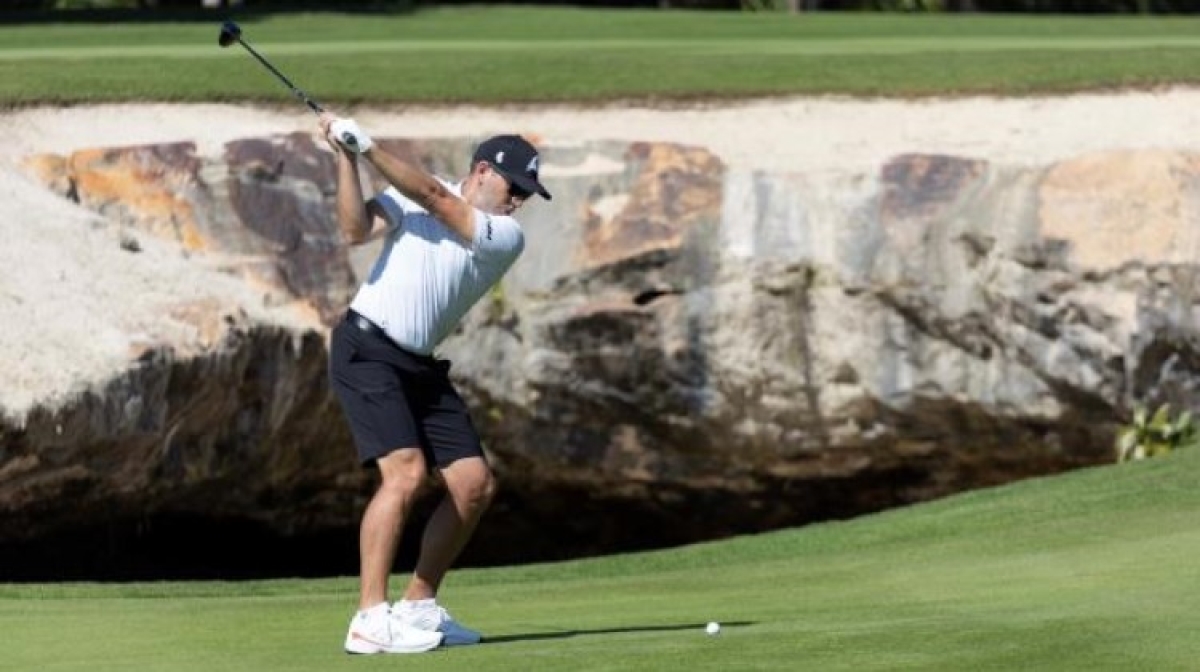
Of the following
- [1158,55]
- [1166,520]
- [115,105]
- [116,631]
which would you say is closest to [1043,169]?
[1158,55]

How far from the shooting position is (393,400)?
9.52 meters

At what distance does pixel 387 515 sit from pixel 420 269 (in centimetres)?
86

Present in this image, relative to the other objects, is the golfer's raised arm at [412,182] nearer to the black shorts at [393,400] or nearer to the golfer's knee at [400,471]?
the black shorts at [393,400]

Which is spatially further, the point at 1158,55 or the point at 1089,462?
the point at 1158,55

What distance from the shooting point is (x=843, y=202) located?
1719cm

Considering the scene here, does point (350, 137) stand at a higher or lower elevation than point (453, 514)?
higher

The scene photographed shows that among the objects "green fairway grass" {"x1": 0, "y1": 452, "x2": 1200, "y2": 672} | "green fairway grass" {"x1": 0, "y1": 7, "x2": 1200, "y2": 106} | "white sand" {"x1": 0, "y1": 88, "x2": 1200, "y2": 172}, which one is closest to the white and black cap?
"green fairway grass" {"x1": 0, "y1": 452, "x2": 1200, "y2": 672}

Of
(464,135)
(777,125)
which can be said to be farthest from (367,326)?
(777,125)

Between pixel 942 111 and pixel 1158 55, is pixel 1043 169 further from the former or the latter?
pixel 1158 55

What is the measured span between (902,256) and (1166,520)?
14.1 feet

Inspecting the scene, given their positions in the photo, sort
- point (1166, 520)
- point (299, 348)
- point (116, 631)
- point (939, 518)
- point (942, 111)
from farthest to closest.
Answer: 1. point (942, 111)
2. point (299, 348)
3. point (939, 518)
4. point (1166, 520)
5. point (116, 631)

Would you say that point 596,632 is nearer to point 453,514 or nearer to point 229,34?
point 453,514

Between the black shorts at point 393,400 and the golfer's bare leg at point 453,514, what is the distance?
0.06 metres

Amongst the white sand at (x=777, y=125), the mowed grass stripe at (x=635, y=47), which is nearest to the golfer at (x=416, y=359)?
the white sand at (x=777, y=125)
